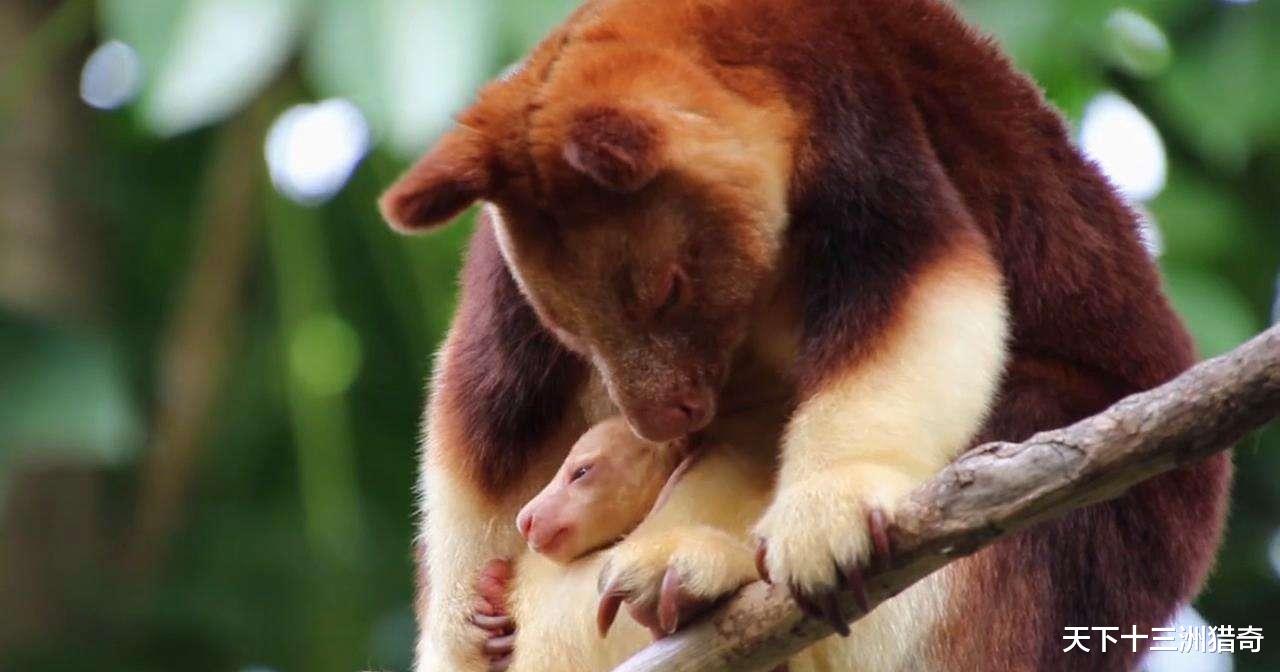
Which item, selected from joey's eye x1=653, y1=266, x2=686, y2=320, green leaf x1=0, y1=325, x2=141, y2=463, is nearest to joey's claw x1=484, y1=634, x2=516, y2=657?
joey's eye x1=653, y1=266, x2=686, y2=320

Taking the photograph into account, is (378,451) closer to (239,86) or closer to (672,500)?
(239,86)

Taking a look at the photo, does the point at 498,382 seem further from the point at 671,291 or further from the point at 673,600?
the point at 673,600

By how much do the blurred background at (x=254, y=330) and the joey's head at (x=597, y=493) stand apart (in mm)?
2706

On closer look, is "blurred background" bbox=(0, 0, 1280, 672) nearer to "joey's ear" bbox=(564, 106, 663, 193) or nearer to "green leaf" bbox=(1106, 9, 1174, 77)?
"green leaf" bbox=(1106, 9, 1174, 77)

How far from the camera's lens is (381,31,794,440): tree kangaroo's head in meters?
4.97

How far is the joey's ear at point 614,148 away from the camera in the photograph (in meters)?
4.77

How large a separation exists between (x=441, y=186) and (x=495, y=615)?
1380 mm

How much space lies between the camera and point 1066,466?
407 centimetres

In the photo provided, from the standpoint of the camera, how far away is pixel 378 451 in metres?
11.9

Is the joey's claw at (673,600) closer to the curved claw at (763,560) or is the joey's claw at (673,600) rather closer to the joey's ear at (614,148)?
the curved claw at (763,560)

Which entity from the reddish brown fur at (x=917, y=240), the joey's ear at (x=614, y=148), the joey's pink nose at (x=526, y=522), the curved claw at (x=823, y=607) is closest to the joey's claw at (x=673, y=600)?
the curved claw at (x=823, y=607)

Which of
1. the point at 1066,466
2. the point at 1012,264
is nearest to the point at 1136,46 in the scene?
the point at 1012,264

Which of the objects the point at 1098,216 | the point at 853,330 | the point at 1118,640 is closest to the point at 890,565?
the point at 853,330

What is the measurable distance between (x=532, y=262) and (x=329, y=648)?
5.77 metres
